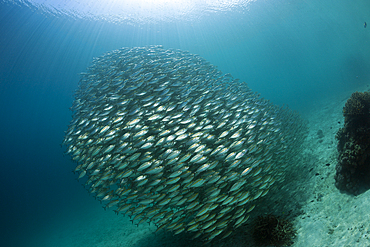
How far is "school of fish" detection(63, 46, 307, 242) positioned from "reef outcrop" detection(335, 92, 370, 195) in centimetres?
157

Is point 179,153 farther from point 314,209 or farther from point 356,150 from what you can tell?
point 356,150

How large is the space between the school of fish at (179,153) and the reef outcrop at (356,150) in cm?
157

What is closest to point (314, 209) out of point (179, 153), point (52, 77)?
point (179, 153)

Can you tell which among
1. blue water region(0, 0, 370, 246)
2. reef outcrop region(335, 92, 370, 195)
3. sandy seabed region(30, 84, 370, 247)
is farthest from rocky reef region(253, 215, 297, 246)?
blue water region(0, 0, 370, 246)

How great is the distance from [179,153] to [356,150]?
5.04m

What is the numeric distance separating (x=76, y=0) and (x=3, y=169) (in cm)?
3357

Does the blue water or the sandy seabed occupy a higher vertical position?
the blue water

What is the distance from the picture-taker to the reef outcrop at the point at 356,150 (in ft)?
15.0

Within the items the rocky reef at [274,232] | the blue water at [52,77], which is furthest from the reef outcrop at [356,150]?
the blue water at [52,77]

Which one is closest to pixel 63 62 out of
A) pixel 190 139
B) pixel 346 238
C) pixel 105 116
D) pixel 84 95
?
pixel 84 95

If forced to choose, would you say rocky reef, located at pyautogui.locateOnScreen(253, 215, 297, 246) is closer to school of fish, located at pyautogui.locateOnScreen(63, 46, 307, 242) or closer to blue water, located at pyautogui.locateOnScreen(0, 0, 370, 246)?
school of fish, located at pyautogui.locateOnScreen(63, 46, 307, 242)

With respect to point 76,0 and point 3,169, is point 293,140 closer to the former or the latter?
point 76,0

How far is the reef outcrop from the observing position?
457cm

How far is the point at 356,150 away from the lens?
4832 mm
